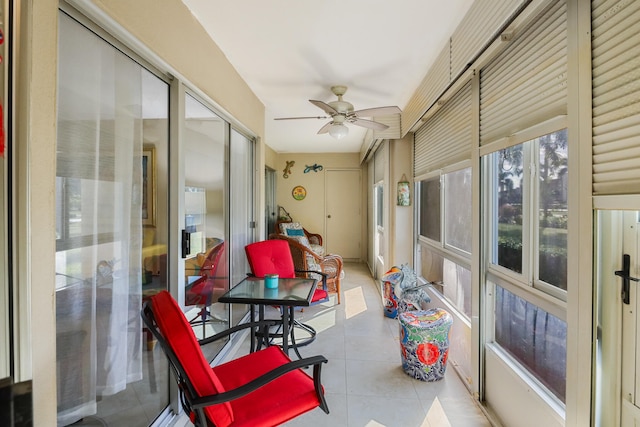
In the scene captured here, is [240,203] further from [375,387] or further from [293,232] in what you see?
[293,232]

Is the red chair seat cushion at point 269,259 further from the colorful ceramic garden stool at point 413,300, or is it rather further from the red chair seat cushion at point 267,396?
the red chair seat cushion at point 267,396

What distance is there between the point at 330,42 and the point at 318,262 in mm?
2826

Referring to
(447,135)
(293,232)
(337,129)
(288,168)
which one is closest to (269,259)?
(337,129)

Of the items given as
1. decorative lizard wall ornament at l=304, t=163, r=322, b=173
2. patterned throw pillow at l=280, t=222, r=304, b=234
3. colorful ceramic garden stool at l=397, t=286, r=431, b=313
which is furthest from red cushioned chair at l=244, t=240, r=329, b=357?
decorative lizard wall ornament at l=304, t=163, r=322, b=173

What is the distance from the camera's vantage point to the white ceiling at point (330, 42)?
1.80 m

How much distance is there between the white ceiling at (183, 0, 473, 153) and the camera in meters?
1.80

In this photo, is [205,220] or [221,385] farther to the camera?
[205,220]

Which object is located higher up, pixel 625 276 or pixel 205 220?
pixel 205 220

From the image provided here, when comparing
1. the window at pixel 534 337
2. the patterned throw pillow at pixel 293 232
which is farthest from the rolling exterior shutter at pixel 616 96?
the patterned throw pillow at pixel 293 232

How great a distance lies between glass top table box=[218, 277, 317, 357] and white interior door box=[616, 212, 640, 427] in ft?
4.95

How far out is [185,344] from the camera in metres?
1.09

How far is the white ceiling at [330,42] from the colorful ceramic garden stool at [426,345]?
2.04 metres

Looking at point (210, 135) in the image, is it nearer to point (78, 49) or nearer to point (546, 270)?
point (78, 49)

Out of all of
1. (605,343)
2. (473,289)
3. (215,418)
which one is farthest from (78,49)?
(473,289)
